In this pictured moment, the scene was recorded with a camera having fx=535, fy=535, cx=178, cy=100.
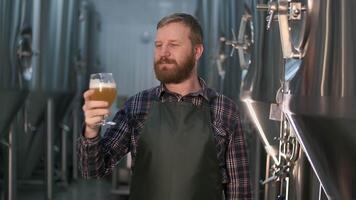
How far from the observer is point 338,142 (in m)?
1.26

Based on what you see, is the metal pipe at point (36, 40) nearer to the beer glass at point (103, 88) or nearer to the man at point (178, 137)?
the man at point (178, 137)

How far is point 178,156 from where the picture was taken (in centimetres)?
159

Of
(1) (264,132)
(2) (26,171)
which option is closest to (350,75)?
(1) (264,132)

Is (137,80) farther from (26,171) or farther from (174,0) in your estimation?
(26,171)

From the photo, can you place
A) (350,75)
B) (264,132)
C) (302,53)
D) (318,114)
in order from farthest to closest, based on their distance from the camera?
(264,132), (302,53), (318,114), (350,75)

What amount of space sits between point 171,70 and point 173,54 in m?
0.05

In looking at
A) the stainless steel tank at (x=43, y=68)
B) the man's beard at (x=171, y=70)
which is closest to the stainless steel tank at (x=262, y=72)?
the man's beard at (x=171, y=70)

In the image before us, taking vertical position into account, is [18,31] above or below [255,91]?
above

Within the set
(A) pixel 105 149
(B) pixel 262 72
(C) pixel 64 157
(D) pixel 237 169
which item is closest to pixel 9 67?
(B) pixel 262 72

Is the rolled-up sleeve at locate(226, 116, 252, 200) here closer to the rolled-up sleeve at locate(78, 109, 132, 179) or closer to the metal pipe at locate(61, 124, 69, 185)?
the rolled-up sleeve at locate(78, 109, 132, 179)

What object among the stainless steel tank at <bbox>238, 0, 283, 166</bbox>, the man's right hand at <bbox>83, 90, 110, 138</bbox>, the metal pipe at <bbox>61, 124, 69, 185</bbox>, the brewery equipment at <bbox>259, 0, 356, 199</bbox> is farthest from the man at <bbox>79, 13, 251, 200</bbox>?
the metal pipe at <bbox>61, 124, 69, 185</bbox>

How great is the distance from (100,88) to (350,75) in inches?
25.0

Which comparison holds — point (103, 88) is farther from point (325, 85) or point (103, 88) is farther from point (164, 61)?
point (325, 85)

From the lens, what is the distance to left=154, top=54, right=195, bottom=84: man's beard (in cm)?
157
